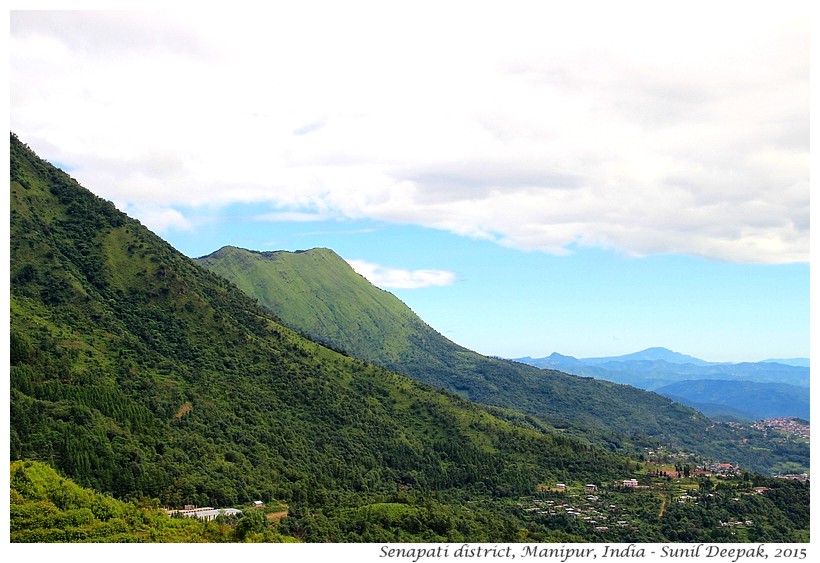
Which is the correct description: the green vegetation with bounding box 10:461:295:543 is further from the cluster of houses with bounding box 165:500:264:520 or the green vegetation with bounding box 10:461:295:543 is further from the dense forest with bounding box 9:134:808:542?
the cluster of houses with bounding box 165:500:264:520

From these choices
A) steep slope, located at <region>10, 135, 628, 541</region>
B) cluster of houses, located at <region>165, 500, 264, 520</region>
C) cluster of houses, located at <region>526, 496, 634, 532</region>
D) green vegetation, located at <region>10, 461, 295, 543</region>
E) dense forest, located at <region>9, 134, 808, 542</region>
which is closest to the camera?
green vegetation, located at <region>10, 461, 295, 543</region>

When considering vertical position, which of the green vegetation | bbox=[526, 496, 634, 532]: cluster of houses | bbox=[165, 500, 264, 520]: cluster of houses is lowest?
bbox=[526, 496, 634, 532]: cluster of houses

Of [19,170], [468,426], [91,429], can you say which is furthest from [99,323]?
[468,426]

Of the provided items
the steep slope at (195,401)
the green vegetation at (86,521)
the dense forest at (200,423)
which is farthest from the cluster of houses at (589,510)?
the green vegetation at (86,521)

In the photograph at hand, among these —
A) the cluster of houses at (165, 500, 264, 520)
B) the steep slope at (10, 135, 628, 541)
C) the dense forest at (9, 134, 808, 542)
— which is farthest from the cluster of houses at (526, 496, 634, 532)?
the cluster of houses at (165, 500, 264, 520)

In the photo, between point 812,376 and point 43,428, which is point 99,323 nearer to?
point 43,428

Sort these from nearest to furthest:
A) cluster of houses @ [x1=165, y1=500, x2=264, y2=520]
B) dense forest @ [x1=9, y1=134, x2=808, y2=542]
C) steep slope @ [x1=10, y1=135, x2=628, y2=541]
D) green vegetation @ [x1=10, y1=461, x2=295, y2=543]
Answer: green vegetation @ [x1=10, y1=461, x2=295, y2=543], cluster of houses @ [x1=165, y1=500, x2=264, y2=520], dense forest @ [x1=9, y1=134, x2=808, y2=542], steep slope @ [x1=10, y1=135, x2=628, y2=541]
